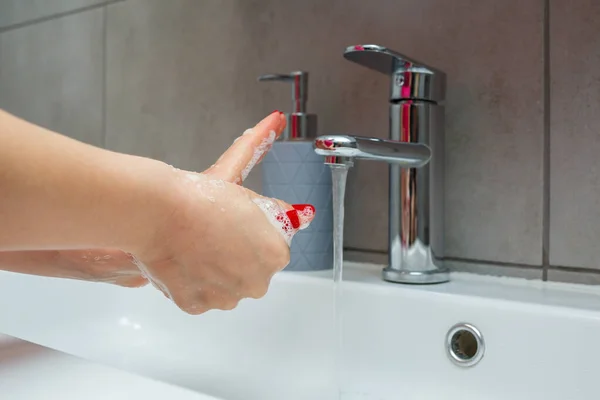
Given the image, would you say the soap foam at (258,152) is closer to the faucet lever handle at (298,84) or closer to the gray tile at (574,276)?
the faucet lever handle at (298,84)

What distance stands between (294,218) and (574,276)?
13.8 inches

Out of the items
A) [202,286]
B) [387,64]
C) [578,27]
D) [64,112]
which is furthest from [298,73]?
[64,112]

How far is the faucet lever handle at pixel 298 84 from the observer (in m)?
0.71

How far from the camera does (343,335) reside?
610 mm

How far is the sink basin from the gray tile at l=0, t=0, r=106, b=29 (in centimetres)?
55

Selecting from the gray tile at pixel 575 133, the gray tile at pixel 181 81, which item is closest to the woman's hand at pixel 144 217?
the gray tile at pixel 575 133

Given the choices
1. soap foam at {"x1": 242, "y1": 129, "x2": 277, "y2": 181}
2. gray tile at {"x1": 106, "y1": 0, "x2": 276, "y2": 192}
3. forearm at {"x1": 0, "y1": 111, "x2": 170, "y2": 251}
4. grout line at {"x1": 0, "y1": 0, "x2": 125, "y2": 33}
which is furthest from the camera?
grout line at {"x1": 0, "y1": 0, "x2": 125, "y2": 33}

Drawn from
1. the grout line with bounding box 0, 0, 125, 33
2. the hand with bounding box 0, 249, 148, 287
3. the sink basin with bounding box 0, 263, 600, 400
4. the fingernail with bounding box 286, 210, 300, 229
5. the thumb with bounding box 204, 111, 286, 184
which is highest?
the grout line with bounding box 0, 0, 125, 33

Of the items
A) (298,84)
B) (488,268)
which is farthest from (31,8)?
(488,268)

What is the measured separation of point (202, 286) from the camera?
35 cm

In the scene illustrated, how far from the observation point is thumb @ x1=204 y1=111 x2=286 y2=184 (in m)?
0.47

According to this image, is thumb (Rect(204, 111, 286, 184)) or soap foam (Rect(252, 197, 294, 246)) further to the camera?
thumb (Rect(204, 111, 286, 184))

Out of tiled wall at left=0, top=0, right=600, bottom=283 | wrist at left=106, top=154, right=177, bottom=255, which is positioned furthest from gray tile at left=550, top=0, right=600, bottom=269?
wrist at left=106, top=154, right=177, bottom=255

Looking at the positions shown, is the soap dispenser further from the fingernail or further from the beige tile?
the fingernail
